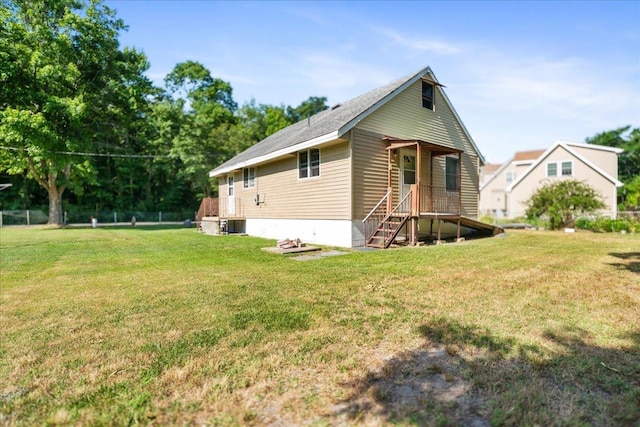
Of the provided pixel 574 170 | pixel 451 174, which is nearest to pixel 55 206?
pixel 451 174

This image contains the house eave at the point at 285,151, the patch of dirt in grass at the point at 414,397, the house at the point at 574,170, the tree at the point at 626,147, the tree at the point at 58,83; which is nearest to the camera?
the patch of dirt in grass at the point at 414,397

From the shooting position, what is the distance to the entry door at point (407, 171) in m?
11.6

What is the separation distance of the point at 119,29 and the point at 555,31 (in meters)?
25.7

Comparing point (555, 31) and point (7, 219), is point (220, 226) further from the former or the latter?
point (7, 219)

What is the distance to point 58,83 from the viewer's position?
66.9 ft

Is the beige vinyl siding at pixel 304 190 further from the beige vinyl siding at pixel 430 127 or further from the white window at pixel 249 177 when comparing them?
the beige vinyl siding at pixel 430 127

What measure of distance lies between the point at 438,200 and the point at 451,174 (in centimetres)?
201

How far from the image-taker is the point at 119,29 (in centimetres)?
2336

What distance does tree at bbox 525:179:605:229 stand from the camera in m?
15.5

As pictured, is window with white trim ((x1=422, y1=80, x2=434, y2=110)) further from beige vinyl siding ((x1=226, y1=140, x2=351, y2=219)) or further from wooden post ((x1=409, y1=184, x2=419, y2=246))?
beige vinyl siding ((x1=226, y1=140, x2=351, y2=219))

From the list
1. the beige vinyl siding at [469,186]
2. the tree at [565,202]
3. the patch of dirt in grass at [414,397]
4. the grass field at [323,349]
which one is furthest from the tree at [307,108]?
Result: the patch of dirt in grass at [414,397]

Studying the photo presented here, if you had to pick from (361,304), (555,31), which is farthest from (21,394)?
(555,31)

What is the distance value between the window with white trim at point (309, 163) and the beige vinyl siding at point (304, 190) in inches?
8.3

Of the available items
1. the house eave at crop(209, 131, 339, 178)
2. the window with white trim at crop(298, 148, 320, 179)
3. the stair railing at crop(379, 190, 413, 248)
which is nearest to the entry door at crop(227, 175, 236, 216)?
the house eave at crop(209, 131, 339, 178)
